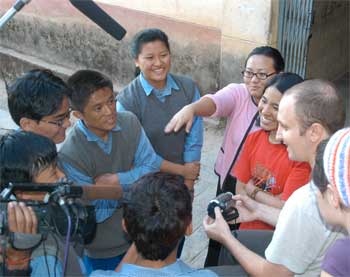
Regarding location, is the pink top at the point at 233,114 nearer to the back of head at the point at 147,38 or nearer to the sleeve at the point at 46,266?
the back of head at the point at 147,38

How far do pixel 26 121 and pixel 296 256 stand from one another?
4.48 ft

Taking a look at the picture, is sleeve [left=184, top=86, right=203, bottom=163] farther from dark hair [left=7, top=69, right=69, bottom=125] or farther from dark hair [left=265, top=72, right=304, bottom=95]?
dark hair [left=7, top=69, right=69, bottom=125]

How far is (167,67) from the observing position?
3137 millimetres

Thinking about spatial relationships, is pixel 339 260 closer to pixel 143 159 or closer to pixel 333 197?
pixel 333 197

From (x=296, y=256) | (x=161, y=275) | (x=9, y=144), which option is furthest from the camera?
(x=9, y=144)

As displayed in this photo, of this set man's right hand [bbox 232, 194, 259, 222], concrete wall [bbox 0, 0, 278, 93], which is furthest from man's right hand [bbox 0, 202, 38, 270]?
concrete wall [bbox 0, 0, 278, 93]

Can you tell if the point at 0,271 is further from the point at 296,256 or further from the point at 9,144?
the point at 296,256

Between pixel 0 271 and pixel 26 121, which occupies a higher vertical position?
pixel 26 121

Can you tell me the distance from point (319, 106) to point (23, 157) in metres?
1.20

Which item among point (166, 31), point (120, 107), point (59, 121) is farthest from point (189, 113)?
point (166, 31)

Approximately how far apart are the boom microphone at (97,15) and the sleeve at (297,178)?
3.29 ft

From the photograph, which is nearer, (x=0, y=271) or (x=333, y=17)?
(x=0, y=271)

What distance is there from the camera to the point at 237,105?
10.1 ft

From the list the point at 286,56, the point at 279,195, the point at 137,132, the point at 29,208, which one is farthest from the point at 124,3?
the point at 29,208
